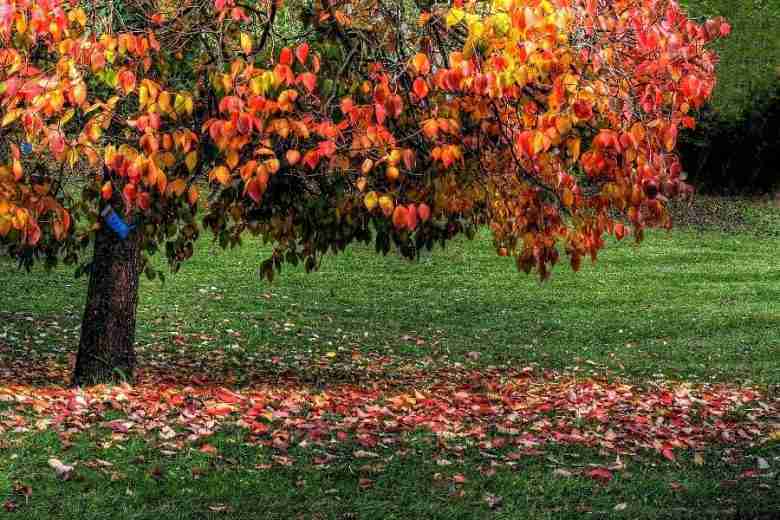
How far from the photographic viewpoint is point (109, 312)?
8.88 m

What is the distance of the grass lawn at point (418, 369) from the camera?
5930mm

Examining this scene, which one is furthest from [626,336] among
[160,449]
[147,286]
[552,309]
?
[160,449]

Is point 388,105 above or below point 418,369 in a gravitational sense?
above

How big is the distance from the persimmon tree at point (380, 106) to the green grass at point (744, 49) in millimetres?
23966

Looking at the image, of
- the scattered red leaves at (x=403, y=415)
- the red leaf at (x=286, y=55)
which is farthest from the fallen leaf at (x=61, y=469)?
the red leaf at (x=286, y=55)

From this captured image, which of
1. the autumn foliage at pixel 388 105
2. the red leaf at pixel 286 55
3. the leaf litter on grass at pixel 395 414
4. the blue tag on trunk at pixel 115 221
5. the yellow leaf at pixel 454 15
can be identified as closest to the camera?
the yellow leaf at pixel 454 15

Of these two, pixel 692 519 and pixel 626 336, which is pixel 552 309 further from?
pixel 692 519

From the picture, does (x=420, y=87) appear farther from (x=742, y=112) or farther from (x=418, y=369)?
(x=742, y=112)

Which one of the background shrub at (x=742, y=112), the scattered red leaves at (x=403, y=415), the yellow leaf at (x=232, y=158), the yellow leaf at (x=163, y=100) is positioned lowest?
the scattered red leaves at (x=403, y=415)

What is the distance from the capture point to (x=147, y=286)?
1683 centimetres

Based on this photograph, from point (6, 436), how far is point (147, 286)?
10506 mm

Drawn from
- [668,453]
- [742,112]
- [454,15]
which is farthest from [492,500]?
[742,112]

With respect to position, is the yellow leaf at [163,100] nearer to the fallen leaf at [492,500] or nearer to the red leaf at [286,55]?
the red leaf at [286,55]

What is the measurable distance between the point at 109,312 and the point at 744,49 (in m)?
26.3
